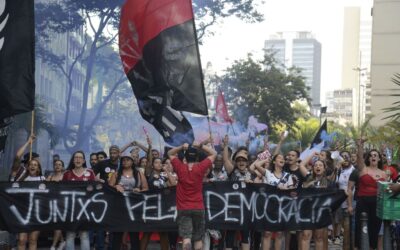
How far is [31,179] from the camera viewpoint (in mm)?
12555

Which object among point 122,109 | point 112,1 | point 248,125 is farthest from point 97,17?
point 248,125

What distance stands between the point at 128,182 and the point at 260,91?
37213 millimetres

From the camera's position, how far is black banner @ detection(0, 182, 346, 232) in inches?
482

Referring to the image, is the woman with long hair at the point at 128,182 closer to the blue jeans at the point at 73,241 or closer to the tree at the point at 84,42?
the blue jeans at the point at 73,241

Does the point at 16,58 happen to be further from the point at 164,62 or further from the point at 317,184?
the point at 317,184

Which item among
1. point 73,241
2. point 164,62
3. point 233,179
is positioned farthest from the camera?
point 233,179

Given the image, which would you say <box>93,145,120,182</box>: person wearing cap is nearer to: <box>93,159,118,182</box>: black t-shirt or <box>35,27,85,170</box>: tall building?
<box>93,159,118,182</box>: black t-shirt

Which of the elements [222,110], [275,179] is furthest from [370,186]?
[222,110]

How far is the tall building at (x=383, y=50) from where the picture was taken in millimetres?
88375

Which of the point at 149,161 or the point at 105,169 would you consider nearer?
the point at 105,169

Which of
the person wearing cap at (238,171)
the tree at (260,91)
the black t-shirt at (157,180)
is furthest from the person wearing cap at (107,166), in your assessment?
the tree at (260,91)

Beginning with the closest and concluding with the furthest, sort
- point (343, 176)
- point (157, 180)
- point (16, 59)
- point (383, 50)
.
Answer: point (16, 59), point (157, 180), point (343, 176), point (383, 50)

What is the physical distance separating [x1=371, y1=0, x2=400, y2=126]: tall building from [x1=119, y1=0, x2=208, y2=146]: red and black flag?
76011mm

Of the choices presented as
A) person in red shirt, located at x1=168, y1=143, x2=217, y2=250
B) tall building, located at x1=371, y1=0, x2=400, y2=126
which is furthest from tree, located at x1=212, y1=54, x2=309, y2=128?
tall building, located at x1=371, y1=0, x2=400, y2=126
